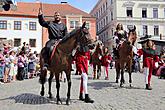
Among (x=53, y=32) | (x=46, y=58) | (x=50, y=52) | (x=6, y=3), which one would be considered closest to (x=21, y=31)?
(x=6, y=3)

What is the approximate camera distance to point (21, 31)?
57.9 meters

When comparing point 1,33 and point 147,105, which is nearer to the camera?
point 147,105

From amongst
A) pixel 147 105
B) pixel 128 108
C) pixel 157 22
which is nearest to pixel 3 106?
pixel 128 108

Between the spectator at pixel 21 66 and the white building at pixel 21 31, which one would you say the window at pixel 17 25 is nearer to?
the white building at pixel 21 31

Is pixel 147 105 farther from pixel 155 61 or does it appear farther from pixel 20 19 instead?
pixel 20 19

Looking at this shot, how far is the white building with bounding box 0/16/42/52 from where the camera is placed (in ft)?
187

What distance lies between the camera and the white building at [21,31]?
57031mm

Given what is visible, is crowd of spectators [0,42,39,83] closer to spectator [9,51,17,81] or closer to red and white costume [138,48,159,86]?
spectator [9,51,17,81]

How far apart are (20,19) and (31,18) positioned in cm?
222

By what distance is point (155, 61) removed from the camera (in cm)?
1259

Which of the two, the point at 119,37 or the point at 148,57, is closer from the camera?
the point at 148,57

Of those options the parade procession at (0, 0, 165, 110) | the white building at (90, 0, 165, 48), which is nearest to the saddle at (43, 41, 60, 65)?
the parade procession at (0, 0, 165, 110)

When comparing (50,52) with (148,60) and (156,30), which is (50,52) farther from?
(156,30)

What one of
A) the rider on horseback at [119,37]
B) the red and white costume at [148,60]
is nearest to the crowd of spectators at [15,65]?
the rider on horseback at [119,37]
